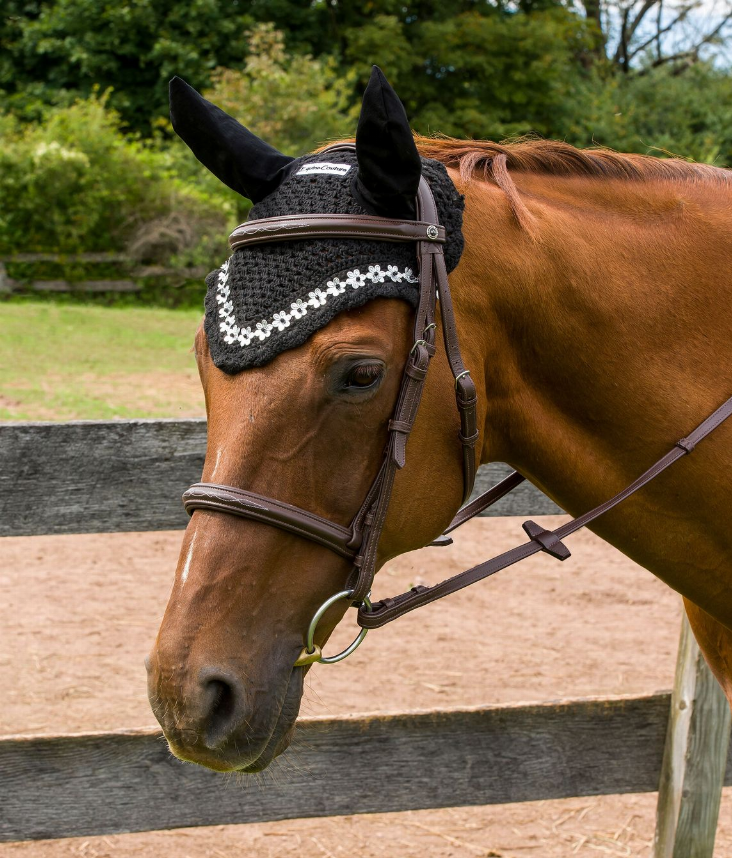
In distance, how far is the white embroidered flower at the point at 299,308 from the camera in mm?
1702

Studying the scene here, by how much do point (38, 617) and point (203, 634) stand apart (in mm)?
4430

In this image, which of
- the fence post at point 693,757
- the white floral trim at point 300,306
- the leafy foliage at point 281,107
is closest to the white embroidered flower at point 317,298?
the white floral trim at point 300,306

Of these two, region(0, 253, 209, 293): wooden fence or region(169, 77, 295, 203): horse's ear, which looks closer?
region(169, 77, 295, 203): horse's ear

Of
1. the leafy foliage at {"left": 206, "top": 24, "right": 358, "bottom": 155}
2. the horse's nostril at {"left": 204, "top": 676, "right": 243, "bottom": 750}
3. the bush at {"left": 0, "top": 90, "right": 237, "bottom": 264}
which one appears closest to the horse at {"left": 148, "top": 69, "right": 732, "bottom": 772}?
the horse's nostril at {"left": 204, "top": 676, "right": 243, "bottom": 750}

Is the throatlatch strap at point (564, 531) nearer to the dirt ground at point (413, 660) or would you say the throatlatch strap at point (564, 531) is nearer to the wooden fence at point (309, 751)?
the wooden fence at point (309, 751)

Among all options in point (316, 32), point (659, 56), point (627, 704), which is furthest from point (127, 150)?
point (659, 56)

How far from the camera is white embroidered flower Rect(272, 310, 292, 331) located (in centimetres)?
170

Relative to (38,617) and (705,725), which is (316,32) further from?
(705,725)

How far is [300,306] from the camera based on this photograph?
5.62ft

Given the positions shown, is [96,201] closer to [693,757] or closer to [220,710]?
[693,757]

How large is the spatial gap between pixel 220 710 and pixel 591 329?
112 cm

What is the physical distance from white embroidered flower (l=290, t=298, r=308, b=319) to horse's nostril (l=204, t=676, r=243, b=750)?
0.70 metres

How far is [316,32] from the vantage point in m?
28.0

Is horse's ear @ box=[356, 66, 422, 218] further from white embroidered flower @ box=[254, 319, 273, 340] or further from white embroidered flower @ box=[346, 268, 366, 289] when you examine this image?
white embroidered flower @ box=[254, 319, 273, 340]
